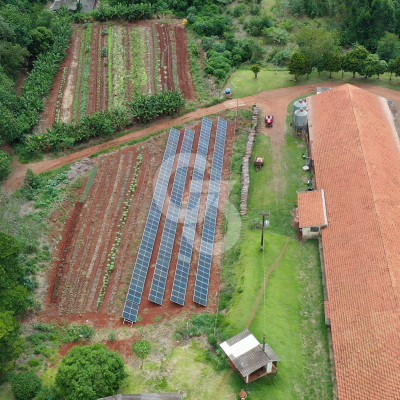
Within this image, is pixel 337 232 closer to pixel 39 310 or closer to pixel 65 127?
pixel 39 310

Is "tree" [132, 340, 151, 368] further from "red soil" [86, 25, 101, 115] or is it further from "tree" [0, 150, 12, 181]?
"red soil" [86, 25, 101, 115]

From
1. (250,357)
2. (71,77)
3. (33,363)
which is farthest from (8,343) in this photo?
(71,77)

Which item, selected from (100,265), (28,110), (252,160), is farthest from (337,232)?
(28,110)

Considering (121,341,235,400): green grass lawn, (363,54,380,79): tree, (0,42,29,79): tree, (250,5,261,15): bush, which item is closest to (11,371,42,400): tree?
(121,341,235,400): green grass lawn

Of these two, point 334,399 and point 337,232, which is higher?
point 337,232

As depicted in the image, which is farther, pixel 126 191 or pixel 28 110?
pixel 28 110

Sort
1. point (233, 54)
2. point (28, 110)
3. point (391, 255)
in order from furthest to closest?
point (233, 54)
point (28, 110)
point (391, 255)

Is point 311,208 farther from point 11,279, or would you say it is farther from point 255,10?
point 255,10

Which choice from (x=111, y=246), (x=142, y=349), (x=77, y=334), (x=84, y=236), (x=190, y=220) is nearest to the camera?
(x=142, y=349)
